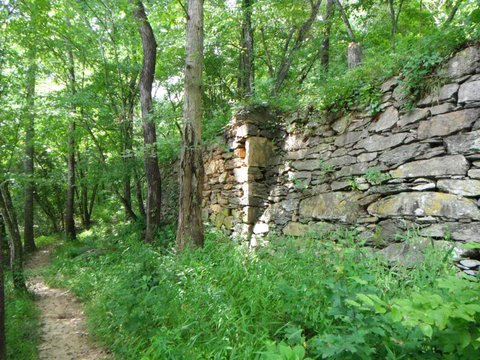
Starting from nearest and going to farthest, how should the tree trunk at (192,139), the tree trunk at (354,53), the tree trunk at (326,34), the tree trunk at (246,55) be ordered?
the tree trunk at (192,139) < the tree trunk at (354,53) < the tree trunk at (246,55) < the tree trunk at (326,34)

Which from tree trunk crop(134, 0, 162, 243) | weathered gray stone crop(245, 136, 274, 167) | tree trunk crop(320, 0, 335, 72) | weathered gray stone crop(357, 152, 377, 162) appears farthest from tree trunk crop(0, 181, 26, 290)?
tree trunk crop(320, 0, 335, 72)

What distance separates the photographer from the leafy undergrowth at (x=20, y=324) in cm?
329

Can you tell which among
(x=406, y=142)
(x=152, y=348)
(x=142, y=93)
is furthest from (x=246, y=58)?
(x=152, y=348)

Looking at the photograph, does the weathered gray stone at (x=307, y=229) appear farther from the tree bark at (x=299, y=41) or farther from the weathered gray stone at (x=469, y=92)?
the tree bark at (x=299, y=41)

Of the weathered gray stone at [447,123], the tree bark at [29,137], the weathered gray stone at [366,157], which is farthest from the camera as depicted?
the tree bark at [29,137]

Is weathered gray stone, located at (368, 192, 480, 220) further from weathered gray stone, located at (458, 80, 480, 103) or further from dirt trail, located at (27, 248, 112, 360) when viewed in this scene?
dirt trail, located at (27, 248, 112, 360)

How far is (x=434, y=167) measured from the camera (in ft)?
10.4

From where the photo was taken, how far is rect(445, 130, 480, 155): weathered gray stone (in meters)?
2.91

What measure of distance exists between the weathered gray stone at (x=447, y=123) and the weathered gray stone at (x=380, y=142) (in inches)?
8.6

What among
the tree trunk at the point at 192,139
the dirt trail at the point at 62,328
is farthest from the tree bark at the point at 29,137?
the tree trunk at the point at 192,139

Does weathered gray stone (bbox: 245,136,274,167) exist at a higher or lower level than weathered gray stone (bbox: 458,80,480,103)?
lower

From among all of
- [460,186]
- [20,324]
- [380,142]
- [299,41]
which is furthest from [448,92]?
[20,324]

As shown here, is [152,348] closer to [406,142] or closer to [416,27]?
[406,142]

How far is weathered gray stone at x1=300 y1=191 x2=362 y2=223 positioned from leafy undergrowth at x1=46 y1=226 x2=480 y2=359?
0.30 m
